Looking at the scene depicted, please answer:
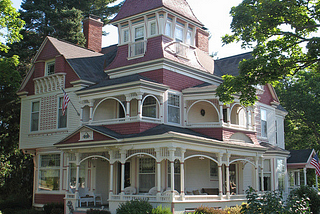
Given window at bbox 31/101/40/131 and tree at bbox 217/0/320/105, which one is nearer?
tree at bbox 217/0/320/105

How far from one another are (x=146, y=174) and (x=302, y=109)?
904 inches

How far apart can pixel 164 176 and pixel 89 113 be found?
6.49 metres

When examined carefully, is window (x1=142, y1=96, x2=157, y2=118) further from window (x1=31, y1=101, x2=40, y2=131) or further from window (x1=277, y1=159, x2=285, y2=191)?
window (x1=277, y1=159, x2=285, y2=191)

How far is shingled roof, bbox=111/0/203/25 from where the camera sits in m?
23.9

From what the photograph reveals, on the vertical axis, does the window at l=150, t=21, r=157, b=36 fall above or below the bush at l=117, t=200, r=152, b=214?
above

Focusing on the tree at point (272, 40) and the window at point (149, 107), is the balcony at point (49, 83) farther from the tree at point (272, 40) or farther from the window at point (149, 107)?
the tree at point (272, 40)

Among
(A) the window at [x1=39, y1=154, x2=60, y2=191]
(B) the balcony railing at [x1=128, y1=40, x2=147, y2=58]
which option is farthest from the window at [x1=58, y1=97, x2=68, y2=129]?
(B) the balcony railing at [x1=128, y1=40, x2=147, y2=58]

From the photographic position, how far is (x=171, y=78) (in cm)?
2327

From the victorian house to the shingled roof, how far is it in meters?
0.09

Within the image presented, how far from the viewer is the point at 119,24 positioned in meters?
25.4

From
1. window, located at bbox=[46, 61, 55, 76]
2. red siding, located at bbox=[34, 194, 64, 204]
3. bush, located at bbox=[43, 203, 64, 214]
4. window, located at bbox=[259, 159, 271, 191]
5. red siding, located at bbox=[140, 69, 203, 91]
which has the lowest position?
bush, located at bbox=[43, 203, 64, 214]

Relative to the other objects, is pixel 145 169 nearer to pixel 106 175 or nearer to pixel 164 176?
pixel 164 176

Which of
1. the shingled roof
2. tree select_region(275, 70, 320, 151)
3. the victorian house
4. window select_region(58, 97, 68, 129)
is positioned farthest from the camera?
tree select_region(275, 70, 320, 151)

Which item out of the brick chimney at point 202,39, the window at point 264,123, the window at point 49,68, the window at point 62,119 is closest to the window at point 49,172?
the window at point 62,119
